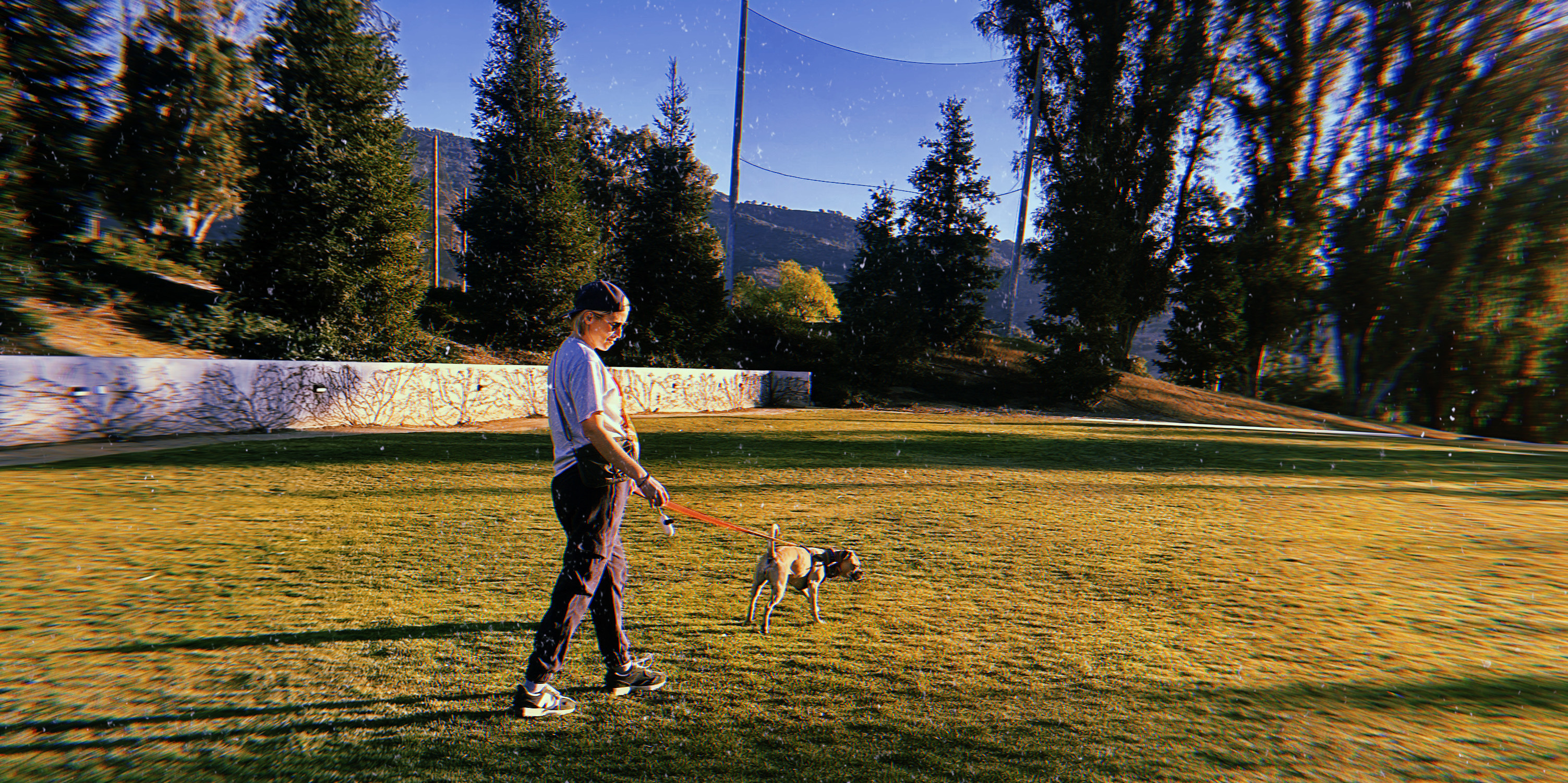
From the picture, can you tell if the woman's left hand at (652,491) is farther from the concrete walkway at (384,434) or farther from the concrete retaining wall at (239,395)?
the concrete retaining wall at (239,395)

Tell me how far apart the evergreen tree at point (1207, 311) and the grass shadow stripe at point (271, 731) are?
39.0 metres

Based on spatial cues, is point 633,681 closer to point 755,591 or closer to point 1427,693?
point 755,591

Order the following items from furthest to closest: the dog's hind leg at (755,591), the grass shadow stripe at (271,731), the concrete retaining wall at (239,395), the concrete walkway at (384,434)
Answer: the concrete retaining wall at (239,395), the concrete walkway at (384,434), the dog's hind leg at (755,591), the grass shadow stripe at (271,731)

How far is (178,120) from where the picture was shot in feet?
60.1

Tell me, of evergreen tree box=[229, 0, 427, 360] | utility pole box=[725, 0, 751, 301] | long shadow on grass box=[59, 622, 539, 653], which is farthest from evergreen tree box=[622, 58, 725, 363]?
long shadow on grass box=[59, 622, 539, 653]

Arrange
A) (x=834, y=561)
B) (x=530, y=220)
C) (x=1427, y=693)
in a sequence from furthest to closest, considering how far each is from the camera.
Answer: (x=530, y=220) < (x=834, y=561) < (x=1427, y=693)

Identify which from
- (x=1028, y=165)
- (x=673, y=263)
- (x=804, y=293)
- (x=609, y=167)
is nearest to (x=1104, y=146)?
(x=1028, y=165)

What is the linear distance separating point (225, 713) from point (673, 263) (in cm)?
2791

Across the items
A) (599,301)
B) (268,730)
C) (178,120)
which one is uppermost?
(178,120)

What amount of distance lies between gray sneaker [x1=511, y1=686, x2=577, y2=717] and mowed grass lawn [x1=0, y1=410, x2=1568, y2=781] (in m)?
0.06

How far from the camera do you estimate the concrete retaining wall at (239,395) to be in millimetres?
10320

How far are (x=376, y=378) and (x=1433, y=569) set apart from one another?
17174 millimetres

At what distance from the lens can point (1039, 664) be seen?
394cm

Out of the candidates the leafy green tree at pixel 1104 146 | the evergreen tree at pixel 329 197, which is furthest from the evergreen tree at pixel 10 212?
the leafy green tree at pixel 1104 146
